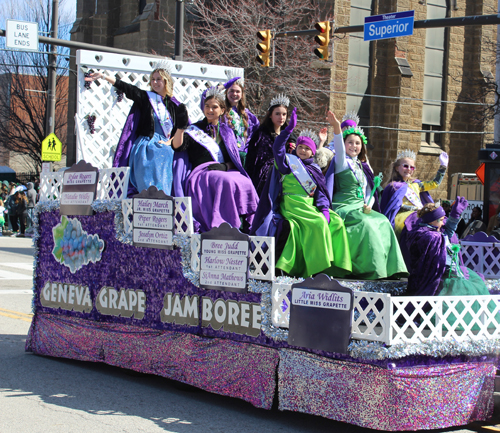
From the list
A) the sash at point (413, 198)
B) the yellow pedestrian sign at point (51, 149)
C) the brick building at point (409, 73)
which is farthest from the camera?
the brick building at point (409, 73)

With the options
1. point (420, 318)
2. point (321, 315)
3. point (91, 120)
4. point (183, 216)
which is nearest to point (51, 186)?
point (91, 120)

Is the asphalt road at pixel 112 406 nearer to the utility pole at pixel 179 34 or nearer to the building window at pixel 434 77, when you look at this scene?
the utility pole at pixel 179 34

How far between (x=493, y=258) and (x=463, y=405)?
282 centimetres

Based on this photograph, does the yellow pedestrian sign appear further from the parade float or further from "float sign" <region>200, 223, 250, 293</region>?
"float sign" <region>200, 223, 250, 293</region>

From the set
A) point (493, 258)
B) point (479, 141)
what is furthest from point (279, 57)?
point (493, 258)

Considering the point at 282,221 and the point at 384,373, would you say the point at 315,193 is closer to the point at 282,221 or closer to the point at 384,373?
the point at 282,221

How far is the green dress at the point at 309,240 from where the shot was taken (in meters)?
6.16

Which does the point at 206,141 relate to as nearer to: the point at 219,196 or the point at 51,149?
the point at 219,196

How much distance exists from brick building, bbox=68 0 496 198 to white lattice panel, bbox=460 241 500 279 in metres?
16.7

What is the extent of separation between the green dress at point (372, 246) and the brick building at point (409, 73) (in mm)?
17858

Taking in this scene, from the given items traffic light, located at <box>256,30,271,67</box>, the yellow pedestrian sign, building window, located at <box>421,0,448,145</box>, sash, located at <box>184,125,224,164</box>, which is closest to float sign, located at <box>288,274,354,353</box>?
sash, located at <box>184,125,224,164</box>

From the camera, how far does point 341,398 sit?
5141mm

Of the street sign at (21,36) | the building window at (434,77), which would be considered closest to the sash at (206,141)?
the street sign at (21,36)

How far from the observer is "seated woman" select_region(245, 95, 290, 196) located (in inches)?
299
